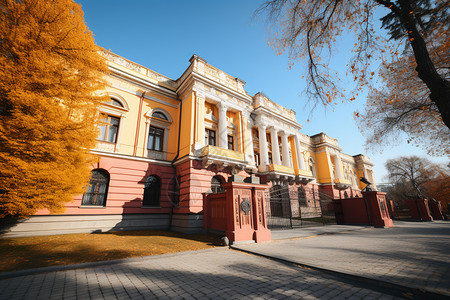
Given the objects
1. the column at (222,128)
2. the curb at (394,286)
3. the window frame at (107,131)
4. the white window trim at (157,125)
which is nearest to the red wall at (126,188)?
the white window trim at (157,125)

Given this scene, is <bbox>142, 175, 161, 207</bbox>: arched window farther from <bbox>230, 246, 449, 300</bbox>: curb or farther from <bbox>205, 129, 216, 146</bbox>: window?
<bbox>230, 246, 449, 300</bbox>: curb

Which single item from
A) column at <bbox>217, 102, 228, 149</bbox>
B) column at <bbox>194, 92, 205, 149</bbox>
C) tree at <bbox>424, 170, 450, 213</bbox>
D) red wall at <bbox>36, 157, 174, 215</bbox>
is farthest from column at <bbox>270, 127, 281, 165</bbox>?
tree at <bbox>424, 170, 450, 213</bbox>

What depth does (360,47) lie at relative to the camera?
219 inches

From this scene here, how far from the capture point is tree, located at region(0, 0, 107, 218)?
21.9 ft

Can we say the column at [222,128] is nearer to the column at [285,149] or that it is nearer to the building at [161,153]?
the building at [161,153]

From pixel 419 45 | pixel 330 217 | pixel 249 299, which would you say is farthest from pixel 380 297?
pixel 330 217

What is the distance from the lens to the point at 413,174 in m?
35.7

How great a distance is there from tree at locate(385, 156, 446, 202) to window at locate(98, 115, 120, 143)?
1768 inches

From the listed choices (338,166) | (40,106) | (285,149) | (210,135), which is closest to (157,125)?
(210,135)

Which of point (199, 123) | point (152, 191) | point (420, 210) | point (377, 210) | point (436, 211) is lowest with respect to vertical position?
point (436, 211)

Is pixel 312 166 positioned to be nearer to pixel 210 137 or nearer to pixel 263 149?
pixel 263 149

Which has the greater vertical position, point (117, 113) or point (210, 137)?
point (117, 113)

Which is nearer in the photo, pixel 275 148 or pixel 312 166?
pixel 275 148

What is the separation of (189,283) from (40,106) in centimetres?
866
